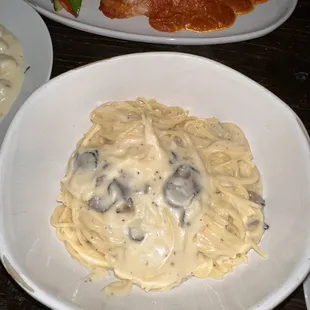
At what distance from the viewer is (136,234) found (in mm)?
1564

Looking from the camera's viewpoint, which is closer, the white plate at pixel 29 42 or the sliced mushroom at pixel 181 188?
the sliced mushroom at pixel 181 188

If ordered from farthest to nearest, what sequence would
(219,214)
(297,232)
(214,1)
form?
(214,1), (219,214), (297,232)

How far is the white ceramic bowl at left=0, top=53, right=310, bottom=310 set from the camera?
1477 mm

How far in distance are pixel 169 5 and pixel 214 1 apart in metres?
0.24

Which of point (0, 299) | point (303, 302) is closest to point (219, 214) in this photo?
point (303, 302)

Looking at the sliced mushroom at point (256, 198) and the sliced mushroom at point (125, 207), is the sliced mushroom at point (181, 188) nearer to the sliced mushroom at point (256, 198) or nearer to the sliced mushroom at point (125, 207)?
the sliced mushroom at point (125, 207)

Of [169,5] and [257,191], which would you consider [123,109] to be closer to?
[257,191]

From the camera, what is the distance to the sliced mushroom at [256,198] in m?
1.76

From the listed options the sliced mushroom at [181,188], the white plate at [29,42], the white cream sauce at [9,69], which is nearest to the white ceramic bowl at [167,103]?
the sliced mushroom at [181,188]

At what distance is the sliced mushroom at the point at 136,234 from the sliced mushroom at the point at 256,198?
A: 1.39 ft

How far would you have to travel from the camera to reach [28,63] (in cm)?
251

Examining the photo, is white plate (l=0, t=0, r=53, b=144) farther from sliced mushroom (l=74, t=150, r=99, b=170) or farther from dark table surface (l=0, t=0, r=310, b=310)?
sliced mushroom (l=74, t=150, r=99, b=170)

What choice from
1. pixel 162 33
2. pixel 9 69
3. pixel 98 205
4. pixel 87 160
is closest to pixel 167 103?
pixel 87 160

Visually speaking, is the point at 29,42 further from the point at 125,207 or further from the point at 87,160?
the point at 125,207
